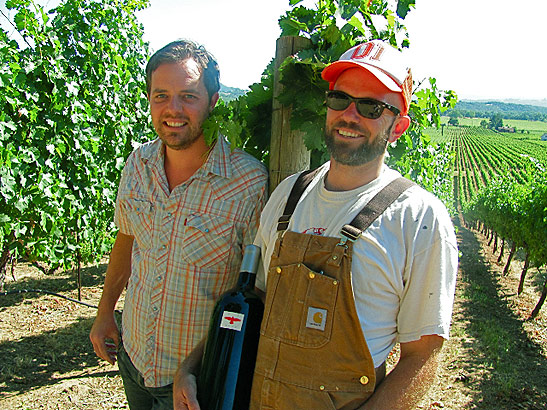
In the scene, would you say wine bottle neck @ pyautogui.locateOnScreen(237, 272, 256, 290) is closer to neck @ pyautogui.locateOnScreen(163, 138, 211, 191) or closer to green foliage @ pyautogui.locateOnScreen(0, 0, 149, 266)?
neck @ pyautogui.locateOnScreen(163, 138, 211, 191)

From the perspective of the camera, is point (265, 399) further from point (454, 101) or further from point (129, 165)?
point (454, 101)

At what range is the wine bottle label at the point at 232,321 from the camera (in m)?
1.60

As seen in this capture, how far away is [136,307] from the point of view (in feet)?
7.20

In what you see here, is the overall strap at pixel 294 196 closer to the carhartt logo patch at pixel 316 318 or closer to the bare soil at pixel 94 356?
the carhartt logo patch at pixel 316 318

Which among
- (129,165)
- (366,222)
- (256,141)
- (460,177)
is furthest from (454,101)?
(460,177)

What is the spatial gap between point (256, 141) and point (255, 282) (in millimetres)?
820

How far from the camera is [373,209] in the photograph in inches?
57.2

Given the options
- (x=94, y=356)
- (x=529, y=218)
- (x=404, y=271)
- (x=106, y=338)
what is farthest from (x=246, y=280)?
(x=529, y=218)

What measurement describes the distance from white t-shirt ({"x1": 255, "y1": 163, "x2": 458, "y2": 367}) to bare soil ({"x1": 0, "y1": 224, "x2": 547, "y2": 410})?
3788 mm

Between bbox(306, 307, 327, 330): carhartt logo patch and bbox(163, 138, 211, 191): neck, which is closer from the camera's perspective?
bbox(306, 307, 327, 330): carhartt logo patch

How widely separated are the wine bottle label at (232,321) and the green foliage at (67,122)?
4.11m

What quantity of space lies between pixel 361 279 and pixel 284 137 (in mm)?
871

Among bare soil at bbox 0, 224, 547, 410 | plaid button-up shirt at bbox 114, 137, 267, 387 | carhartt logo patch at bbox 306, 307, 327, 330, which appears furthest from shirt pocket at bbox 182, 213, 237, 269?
bare soil at bbox 0, 224, 547, 410

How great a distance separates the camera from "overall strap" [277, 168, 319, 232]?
163 centimetres
